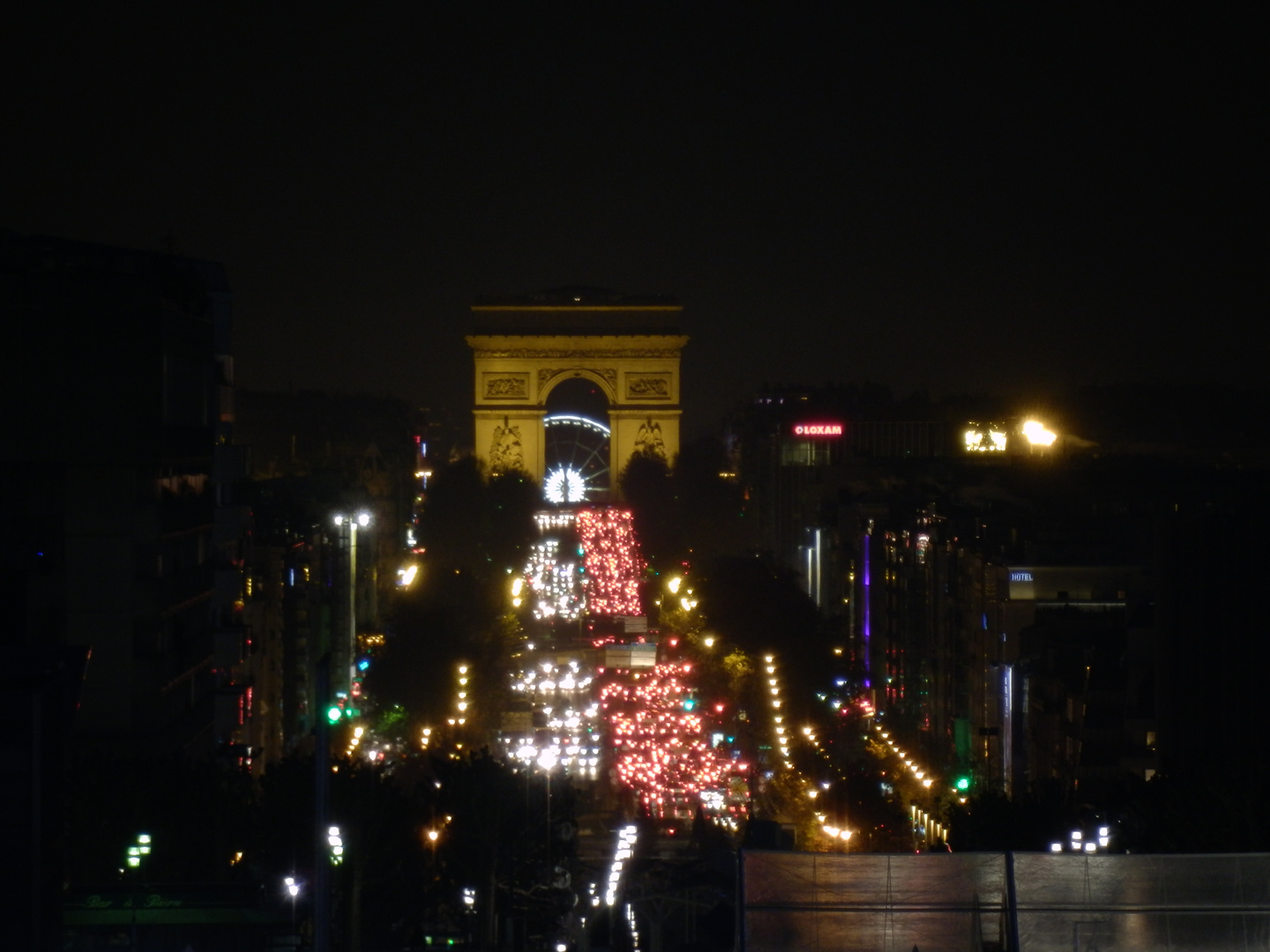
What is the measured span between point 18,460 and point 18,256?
8.52ft

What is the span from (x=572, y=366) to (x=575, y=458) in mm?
22264

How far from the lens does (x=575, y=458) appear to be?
105 m

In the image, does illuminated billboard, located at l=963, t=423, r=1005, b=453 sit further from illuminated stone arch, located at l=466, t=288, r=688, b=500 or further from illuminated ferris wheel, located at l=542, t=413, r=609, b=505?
illuminated ferris wheel, located at l=542, t=413, r=609, b=505

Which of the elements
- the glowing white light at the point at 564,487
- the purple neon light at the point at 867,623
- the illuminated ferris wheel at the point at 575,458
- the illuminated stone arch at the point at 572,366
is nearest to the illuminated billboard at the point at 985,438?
the illuminated stone arch at the point at 572,366

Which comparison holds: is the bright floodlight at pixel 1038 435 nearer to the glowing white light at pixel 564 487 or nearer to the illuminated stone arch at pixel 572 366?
the illuminated stone arch at pixel 572 366

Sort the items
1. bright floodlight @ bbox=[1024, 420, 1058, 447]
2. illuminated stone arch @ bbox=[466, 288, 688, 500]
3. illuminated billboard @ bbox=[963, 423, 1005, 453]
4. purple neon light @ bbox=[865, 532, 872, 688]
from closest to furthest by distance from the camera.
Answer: purple neon light @ bbox=[865, 532, 872, 688] → bright floodlight @ bbox=[1024, 420, 1058, 447] → illuminated stone arch @ bbox=[466, 288, 688, 500] → illuminated billboard @ bbox=[963, 423, 1005, 453]

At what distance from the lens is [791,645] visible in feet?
165

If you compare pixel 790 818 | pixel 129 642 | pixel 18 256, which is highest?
pixel 18 256

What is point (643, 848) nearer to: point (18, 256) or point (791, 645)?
point (18, 256)

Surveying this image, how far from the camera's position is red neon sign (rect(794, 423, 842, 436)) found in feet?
302

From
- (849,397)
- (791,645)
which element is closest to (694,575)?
(791,645)

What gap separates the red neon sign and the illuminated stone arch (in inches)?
400

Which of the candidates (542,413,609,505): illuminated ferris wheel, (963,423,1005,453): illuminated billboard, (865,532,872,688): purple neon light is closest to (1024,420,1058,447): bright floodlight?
(963,423,1005,453): illuminated billboard

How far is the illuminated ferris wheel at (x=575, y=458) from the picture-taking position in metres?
94.6
